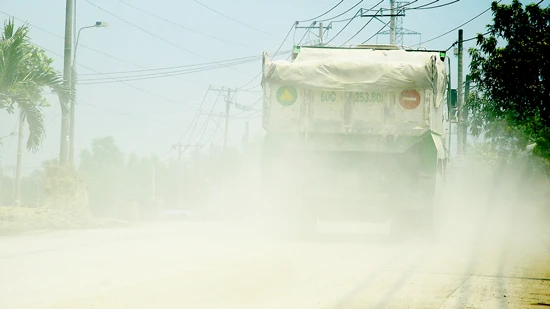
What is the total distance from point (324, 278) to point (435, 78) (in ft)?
19.8

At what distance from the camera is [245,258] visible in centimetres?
1027

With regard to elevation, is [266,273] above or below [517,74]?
below

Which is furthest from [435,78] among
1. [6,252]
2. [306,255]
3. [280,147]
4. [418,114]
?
[6,252]

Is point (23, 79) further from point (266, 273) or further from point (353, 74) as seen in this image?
point (266, 273)

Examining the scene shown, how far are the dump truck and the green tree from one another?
754cm

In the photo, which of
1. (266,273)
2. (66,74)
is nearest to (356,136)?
(266,273)

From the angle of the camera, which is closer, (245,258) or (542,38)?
(245,258)

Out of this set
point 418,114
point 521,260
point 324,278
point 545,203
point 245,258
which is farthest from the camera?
point 545,203

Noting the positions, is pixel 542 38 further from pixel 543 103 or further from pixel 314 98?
pixel 314 98

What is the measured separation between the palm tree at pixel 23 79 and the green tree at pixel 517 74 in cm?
1222

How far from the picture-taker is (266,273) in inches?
349

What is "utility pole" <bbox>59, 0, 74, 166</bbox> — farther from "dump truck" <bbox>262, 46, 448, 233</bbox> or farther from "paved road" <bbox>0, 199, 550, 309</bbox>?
"dump truck" <bbox>262, 46, 448, 233</bbox>

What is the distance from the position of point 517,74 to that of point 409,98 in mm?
8823

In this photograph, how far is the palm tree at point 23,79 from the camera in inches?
664
